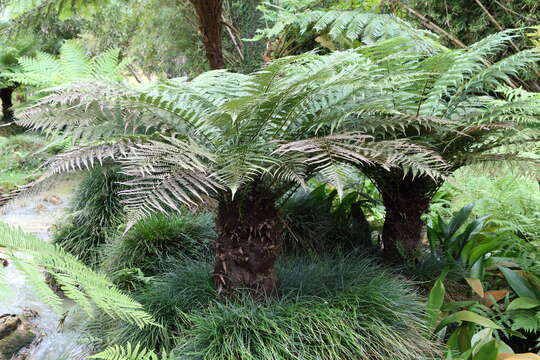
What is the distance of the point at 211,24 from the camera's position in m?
3.43

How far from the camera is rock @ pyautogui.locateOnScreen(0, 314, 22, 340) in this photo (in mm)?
2145

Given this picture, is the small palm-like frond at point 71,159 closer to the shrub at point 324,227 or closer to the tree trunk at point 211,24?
the shrub at point 324,227

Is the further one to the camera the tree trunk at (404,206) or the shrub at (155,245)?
the shrub at (155,245)

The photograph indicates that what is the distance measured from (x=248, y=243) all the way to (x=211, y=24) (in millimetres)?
2373

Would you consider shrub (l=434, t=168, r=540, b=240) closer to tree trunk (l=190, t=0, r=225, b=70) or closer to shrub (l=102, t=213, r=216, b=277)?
shrub (l=102, t=213, r=216, b=277)

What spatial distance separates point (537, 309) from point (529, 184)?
1398 mm

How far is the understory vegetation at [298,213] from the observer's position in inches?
52.7

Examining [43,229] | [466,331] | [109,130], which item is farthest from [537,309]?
[43,229]

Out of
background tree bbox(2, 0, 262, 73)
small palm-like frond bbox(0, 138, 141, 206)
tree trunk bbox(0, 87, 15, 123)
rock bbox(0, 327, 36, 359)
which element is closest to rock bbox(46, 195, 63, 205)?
background tree bbox(2, 0, 262, 73)

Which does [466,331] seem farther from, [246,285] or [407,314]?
[246,285]


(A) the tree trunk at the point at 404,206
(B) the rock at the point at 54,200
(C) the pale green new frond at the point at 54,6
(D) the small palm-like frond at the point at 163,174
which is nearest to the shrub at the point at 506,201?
(A) the tree trunk at the point at 404,206

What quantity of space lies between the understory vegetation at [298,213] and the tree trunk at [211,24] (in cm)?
136

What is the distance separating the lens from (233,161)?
138 cm

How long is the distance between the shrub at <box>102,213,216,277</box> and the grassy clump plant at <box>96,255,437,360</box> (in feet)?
1.41
